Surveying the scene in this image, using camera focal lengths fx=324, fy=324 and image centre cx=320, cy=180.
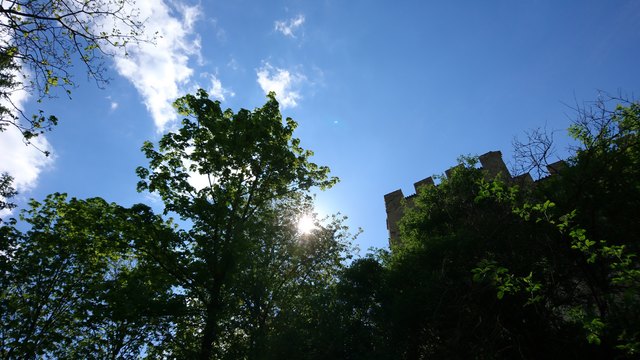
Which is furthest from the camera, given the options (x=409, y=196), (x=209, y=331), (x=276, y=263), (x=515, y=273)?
(x=409, y=196)

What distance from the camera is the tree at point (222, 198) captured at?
11.8m

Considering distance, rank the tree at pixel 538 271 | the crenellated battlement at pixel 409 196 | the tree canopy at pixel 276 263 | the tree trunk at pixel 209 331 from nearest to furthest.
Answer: the tree at pixel 538 271 < the tree canopy at pixel 276 263 < the tree trunk at pixel 209 331 < the crenellated battlement at pixel 409 196

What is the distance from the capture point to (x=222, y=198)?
12.7 m

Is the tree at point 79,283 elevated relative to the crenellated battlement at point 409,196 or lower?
lower

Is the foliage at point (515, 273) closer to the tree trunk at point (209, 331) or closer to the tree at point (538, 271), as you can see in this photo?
the tree at point (538, 271)

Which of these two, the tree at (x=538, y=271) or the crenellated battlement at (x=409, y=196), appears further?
the crenellated battlement at (x=409, y=196)

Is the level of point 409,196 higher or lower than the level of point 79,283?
higher

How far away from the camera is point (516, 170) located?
6.60 meters

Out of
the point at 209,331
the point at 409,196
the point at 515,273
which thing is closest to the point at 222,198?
the point at 209,331

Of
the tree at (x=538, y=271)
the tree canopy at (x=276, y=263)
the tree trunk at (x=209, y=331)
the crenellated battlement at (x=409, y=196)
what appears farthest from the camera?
the crenellated battlement at (x=409, y=196)

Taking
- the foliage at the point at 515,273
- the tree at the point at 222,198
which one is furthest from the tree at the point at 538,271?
the tree at the point at 222,198

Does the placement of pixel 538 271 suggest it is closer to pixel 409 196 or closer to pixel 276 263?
pixel 276 263

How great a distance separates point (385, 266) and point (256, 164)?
7.53m

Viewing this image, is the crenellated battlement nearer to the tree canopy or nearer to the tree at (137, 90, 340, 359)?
the tree canopy
